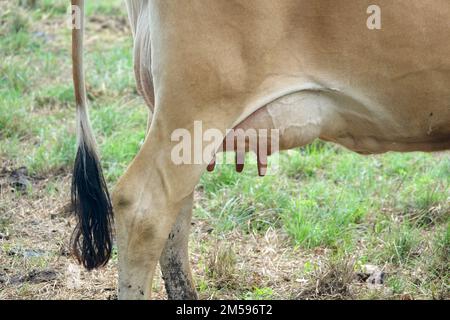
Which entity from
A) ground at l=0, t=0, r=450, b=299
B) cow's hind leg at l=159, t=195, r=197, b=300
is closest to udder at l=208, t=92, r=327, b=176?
cow's hind leg at l=159, t=195, r=197, b=300

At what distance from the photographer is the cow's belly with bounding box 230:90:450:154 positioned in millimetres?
3535

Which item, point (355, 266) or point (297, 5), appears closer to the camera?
point (297, 5)

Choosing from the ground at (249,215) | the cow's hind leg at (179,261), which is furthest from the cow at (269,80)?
the ground at (249,215)

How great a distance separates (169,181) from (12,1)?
515 cm

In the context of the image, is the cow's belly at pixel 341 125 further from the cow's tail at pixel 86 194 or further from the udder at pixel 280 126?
the cow's tail at pixel 86 194

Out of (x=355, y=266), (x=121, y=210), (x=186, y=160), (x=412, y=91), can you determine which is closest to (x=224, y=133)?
(x=186, y=160)

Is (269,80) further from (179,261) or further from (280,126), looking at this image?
(179,261)

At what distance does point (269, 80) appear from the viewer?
135 inches

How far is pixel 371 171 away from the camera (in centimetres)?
572

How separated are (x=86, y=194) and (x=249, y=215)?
1.32 meters

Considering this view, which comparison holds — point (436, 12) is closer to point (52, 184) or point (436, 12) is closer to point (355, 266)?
point (355, 266)

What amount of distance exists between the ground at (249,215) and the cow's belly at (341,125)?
771 millimetres

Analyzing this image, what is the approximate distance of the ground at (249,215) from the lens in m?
4.40

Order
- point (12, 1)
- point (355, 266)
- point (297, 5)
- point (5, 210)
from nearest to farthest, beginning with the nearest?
1. point (297, 5)
2. point (355, 266)
3. point (5, 210)
4. point (12, 1)
